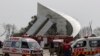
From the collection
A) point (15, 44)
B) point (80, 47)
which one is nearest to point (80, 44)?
point (80, 47)

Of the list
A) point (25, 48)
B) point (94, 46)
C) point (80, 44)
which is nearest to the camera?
point (94, 46)

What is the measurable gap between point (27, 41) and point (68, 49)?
3.10 meters

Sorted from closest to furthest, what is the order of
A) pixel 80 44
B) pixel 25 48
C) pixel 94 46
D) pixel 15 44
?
pixel 94 46
pixel 25 48
pixel 80 44
pixel 15 44

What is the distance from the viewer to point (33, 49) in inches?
1049

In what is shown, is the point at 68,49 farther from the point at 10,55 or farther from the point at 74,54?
the point at 10,55

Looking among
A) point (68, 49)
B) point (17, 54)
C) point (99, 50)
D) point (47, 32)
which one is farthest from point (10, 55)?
point (47, 32)

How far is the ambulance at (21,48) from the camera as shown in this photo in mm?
26469

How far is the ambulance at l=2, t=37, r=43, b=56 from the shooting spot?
26.5 metres

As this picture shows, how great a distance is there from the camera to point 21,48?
1056 inches

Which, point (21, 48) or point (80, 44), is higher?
point (80, 44)

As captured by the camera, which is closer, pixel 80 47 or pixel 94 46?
pixel 94 46

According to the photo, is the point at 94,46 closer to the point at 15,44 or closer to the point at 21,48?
the point at 21,48

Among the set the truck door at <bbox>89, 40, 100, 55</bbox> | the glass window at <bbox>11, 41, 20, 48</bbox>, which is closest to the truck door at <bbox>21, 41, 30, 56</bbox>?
the glass window at <bbox>11, 41, 20, 48</bbox>

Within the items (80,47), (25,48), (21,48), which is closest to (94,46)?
(80,47)
